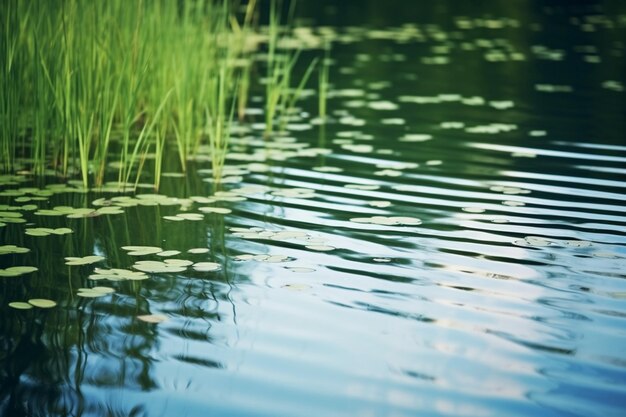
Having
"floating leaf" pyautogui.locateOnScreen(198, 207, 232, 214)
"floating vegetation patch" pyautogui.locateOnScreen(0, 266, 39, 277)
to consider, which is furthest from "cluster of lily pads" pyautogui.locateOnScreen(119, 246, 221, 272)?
"floating leaf" pyautogui.locateOnScreen(198, 207, 232, 214)

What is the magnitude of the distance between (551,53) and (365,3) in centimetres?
773

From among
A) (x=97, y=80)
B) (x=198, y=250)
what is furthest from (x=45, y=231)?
(x=97, y=80)

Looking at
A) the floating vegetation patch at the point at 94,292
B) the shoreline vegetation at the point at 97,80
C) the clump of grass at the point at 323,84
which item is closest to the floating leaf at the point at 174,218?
the shoreline vegetation at the point at 97,80

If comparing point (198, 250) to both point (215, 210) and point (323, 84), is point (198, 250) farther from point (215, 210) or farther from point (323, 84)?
point (323, 84)

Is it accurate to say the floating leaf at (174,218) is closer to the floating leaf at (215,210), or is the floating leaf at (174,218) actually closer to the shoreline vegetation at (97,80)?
the floating leaf at (215,210)

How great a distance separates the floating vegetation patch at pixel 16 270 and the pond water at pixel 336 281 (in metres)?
0.01

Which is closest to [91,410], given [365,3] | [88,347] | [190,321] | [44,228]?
[88,347]

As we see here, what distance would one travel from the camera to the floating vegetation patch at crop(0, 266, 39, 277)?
3.84 m

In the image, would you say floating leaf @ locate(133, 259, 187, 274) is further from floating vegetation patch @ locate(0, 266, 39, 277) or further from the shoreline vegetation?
the shoreline vegetation

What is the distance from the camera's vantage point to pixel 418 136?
6.80 m

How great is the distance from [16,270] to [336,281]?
1.24m

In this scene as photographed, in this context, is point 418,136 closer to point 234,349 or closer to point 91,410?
point 234,349

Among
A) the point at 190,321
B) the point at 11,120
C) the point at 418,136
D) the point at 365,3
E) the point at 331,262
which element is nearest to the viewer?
the point at 190,321

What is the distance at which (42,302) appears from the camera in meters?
3.54
